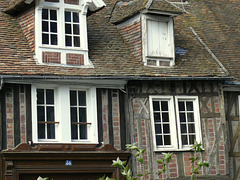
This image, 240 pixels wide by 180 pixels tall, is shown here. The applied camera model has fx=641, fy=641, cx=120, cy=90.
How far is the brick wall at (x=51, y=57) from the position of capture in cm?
1582

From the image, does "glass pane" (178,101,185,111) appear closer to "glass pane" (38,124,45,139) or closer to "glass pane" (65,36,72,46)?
"glass pane" (65,36,72,46)

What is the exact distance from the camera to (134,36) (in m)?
17.5

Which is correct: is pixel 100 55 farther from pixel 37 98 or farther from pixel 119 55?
pixel 37 98

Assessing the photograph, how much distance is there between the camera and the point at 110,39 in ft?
57.9

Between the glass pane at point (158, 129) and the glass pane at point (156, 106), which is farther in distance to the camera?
the glass pane at point (156, 106)

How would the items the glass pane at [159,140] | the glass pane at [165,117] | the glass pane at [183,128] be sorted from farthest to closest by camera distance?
the glass pane at [183,128]
the glass pane at [165,117]
the glass pane at [159,140]

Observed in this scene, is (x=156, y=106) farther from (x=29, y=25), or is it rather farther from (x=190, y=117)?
(x=29, y=25)

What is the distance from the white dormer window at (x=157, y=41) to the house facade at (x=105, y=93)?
0.09 ft

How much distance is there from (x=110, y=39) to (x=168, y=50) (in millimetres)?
1631

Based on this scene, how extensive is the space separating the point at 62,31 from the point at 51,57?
0.74m

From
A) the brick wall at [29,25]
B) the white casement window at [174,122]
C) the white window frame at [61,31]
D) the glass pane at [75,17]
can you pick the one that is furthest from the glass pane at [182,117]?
the brick wall at [29,25]

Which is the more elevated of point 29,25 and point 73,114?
point 29,25

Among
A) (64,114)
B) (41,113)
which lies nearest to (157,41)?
(64,114)

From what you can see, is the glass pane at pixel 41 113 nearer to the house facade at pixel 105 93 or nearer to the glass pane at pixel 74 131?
the house facade at pixel 105 93
